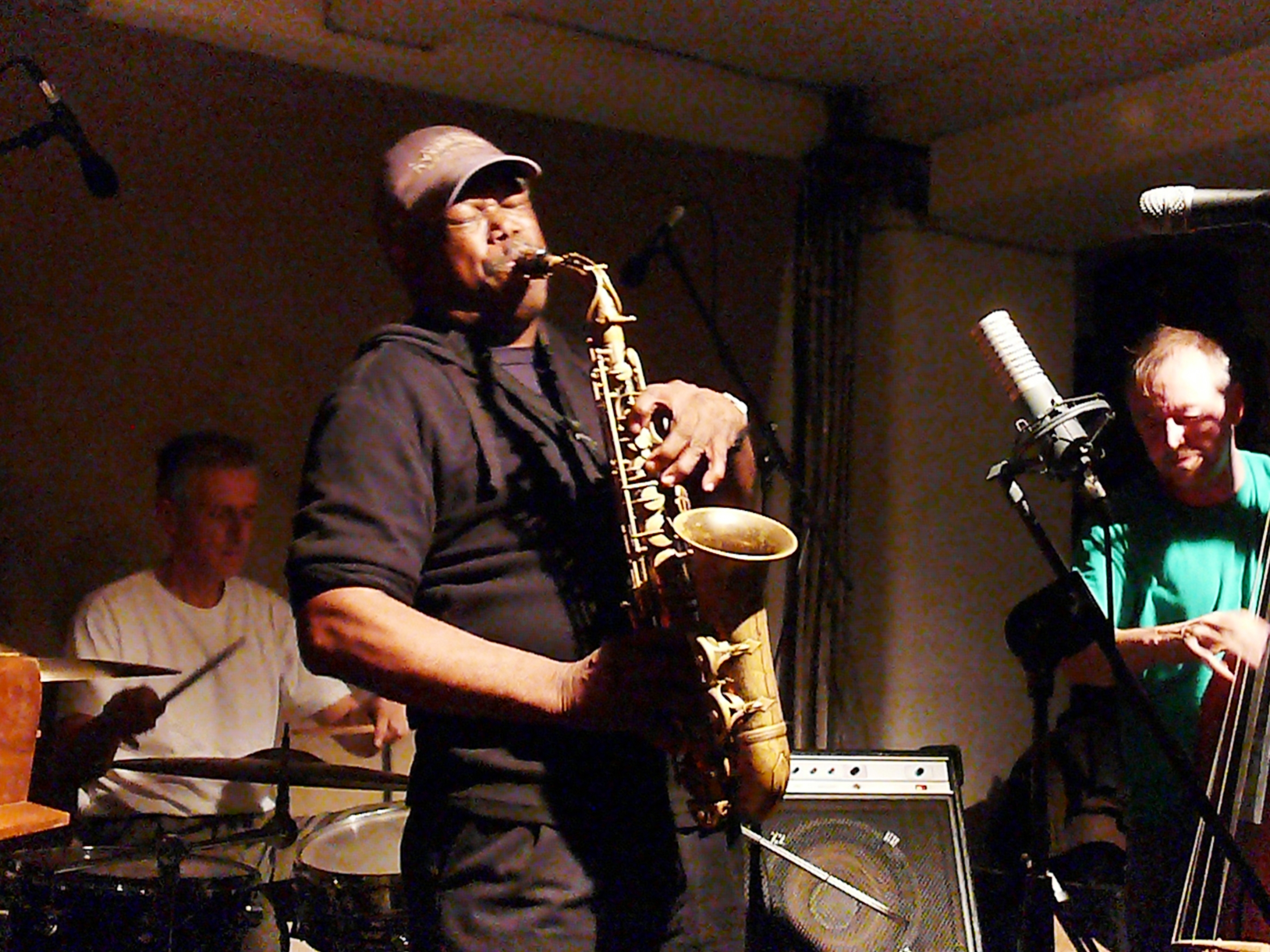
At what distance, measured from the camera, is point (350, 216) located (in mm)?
3174

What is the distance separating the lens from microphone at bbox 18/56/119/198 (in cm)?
249

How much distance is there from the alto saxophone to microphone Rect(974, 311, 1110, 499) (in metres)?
0.34

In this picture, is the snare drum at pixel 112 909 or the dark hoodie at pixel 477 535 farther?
the snare drum at pixel 112 909

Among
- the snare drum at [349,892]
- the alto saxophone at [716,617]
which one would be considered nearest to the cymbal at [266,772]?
the snare drum at [349,892]

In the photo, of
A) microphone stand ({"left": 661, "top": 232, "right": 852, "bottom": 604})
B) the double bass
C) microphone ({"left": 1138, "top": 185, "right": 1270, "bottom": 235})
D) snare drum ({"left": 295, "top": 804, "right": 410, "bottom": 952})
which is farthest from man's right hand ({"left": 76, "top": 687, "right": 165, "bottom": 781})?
microphone ({"left": 1138, "top": 185, "right": 1270, "bottom": 235})

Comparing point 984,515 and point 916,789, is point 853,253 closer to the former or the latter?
point 984,515

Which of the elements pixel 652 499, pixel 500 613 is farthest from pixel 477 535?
pixel 652 499

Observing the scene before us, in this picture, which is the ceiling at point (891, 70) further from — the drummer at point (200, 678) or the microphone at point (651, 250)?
the drummer at point (200, 678)

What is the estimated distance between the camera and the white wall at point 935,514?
12.8 ft

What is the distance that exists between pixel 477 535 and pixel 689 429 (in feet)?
0.84

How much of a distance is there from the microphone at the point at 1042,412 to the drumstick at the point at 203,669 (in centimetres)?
199

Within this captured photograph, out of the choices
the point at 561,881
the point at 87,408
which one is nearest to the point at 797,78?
the point at 87,408

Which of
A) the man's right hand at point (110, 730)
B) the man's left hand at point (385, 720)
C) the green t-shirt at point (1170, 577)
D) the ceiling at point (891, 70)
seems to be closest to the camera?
the green t-shirt at point (1170, 577)

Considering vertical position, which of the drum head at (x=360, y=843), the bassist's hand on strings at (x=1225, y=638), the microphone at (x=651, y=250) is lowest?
the drum head at (x=360, y=843)
